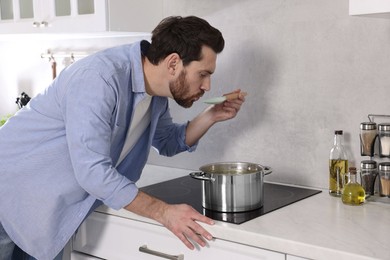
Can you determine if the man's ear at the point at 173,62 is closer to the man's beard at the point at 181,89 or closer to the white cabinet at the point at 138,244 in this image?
the man's beard at the point at 181,89

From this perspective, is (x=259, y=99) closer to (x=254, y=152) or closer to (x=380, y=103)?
(x=254, y=152)

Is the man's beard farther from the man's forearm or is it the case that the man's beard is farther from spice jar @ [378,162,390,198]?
spice jar @ [378,162,390,198]

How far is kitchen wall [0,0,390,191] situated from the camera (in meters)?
1.84

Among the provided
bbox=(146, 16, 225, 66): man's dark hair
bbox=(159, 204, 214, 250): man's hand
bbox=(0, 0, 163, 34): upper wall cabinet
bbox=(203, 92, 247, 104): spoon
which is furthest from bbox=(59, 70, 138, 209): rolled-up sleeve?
bbox=(0, 0, 163, 34): upper wall cabinet

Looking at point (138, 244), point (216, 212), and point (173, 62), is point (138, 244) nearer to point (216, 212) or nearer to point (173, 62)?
point (216, 212)

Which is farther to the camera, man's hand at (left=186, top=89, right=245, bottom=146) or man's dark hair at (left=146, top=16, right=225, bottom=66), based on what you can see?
man's hand at (left=186, top=89, right=245, bottom=146)

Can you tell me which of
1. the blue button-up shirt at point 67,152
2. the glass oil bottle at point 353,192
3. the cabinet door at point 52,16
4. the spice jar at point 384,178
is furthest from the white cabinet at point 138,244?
the cabinet door at point 52,16

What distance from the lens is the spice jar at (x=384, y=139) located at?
1.74m

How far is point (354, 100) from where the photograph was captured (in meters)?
1.87

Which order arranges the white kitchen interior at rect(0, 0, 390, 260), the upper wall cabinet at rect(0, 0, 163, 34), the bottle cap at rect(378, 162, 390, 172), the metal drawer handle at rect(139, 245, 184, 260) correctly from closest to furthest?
the white kitchen interior at rect(0, 0, 390, 260), the metal drawer handle at rect(139, 245, 184, 260), the bottle cap at rect(378, 162, 390, 172), the upper wall cabinet at rect(0, 0, 163, 34)

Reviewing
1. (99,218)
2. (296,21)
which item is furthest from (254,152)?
(99,218)

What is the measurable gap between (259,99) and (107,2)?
67 cm

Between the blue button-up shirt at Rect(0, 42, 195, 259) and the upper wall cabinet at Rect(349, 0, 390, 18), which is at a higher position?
the upper wall cabinet at Rect(349, 0, 390, 18)

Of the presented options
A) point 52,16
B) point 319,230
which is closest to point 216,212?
point 319,230
